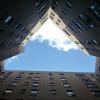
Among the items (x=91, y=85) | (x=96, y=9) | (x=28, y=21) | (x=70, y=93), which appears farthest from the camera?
(x=91, y=85)

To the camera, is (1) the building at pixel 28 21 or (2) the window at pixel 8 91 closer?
(1) the building at pixel 28 21

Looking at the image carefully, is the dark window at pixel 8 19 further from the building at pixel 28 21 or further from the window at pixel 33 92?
→ the window at pixel 33 92

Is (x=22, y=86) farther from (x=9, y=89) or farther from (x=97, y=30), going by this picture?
(x=97, y=30)

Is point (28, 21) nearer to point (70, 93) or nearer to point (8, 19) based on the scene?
point (8, 19)

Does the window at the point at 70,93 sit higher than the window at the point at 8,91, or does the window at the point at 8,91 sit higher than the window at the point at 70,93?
the window at the point at 8,91

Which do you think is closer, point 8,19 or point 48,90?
point 8,19

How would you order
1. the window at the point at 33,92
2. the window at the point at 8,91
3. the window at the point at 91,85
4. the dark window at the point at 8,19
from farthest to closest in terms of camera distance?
the window at the point at 91,85, the window at the point at 8,91, the window at the point at 33,92, the dark window at the point at 8,19

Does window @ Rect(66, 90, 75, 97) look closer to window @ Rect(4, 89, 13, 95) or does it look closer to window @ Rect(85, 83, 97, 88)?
window @ Rect(85, 83, 97, 88)

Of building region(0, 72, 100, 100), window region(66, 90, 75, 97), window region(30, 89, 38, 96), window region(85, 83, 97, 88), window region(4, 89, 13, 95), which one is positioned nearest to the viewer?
building region(0, 72, 100, 100)

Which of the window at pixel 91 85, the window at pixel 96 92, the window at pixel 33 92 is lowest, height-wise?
the window at pixel 96 92

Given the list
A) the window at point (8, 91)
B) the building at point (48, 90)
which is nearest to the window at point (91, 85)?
the building at point (48, 90)

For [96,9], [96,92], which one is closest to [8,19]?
[96,9]

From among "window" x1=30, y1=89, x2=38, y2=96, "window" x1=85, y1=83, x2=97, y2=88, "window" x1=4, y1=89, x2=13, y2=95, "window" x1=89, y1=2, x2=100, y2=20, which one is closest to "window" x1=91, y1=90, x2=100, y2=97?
"window" x1=85, y1=83, x2=97, y2=88

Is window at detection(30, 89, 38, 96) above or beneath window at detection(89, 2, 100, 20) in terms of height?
beneath
